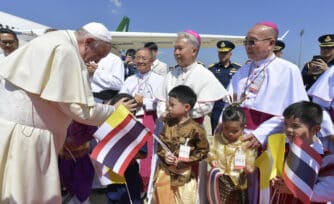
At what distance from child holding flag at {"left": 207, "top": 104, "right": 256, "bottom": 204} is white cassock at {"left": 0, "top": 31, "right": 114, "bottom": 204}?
1287mm

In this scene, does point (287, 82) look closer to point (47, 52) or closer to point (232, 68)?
point (47, 52)

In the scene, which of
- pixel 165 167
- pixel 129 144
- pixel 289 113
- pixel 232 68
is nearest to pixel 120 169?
pixel 129 144

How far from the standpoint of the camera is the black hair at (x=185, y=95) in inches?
130

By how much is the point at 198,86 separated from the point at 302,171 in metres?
1.59

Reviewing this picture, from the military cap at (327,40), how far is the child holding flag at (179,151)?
1.90 metres

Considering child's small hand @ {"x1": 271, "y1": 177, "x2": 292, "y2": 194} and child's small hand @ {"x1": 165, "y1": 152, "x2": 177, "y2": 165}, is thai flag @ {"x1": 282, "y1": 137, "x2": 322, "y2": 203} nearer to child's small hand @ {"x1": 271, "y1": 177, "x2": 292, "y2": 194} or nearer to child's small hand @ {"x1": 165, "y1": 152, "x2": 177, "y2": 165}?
child's small hand @ {"x1": 271, "y1": 177, "x2": 292, "y2": 194}

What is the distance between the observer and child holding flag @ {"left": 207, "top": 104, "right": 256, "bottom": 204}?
121 inches

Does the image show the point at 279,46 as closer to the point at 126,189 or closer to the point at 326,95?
the point at 326,95

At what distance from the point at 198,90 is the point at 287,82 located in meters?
0.94

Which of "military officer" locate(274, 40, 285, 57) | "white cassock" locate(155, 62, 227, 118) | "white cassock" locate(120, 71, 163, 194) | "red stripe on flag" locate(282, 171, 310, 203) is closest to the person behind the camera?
"red stripe on flag" locate(282, 171, 310, 203)

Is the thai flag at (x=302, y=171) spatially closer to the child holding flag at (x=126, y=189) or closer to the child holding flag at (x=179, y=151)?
the child holding flag at (x=179, y=151)

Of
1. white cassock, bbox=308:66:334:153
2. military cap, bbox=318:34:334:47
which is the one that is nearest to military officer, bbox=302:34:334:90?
military cap, bbox=318:34:334:47

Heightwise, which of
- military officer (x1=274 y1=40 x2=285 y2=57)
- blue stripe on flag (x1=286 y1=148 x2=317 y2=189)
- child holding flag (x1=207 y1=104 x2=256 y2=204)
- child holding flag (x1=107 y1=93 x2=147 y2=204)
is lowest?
child holding flag (x1=107 y1=93 x2=147 y2=204)

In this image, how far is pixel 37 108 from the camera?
2471 millimetres
